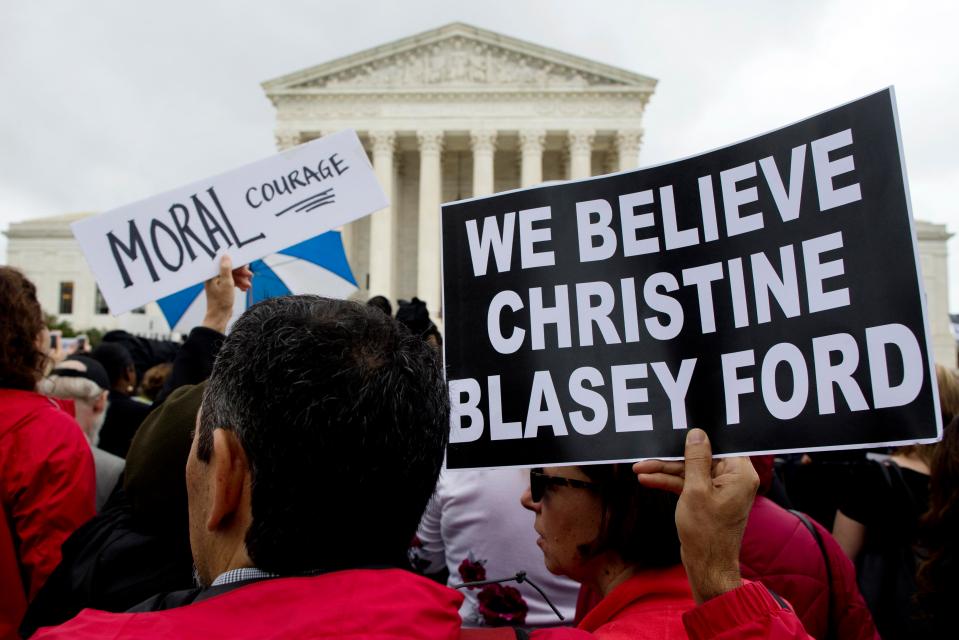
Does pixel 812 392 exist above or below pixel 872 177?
below

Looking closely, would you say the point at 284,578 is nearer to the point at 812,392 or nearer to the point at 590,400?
the point at 590,400

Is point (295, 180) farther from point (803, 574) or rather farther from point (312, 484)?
point (803, 574)

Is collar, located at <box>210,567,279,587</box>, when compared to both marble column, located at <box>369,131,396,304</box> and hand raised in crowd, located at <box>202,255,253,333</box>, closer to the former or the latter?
hand raised in crowd, located at <box>202,255,253,333</box>

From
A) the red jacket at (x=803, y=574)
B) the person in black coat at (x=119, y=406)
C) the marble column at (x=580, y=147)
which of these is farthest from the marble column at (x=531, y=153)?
the red jacket at (x=803, y=574)

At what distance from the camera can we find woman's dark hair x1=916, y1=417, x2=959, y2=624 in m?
2.45

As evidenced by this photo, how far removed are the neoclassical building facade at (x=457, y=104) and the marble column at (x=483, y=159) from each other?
5 cm

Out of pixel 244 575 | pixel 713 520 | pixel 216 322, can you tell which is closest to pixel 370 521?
pixel 244 575

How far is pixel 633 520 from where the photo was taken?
1.80 metres

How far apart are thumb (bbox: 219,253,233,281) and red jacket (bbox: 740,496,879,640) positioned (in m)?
2.34

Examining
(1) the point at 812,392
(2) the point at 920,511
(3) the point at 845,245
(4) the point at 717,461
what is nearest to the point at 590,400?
(4) the point at 717,461

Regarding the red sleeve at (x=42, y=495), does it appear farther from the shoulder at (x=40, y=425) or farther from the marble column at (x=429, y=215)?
the marble column at (x=429, y=215)

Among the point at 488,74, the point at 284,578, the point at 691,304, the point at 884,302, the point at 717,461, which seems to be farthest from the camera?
the point at 488,74

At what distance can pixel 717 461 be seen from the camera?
5.20 feet

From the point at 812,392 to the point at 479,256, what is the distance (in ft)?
3.05
